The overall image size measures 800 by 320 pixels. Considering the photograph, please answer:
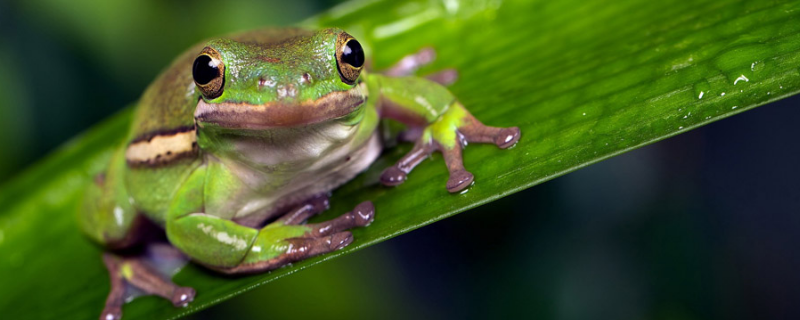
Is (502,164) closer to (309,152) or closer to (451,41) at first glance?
(309,152)

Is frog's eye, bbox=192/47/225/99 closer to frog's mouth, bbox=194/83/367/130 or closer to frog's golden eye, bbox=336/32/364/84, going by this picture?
frog's mouth, bbox=194/83/367/130

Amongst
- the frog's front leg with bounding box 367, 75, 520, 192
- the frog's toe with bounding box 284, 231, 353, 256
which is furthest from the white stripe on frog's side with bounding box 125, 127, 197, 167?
the frog's front leg with bounding box 367, 75, 520, 192

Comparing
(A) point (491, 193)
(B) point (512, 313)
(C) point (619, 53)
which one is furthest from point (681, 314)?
(A) point (491, 193)

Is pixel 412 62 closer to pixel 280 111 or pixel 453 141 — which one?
pixel 453 141

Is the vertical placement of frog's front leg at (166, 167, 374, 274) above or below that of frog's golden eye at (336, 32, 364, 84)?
below

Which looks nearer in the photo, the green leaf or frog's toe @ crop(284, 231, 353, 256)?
the green leaf

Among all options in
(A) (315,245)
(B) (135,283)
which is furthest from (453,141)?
(B) (135,283)
